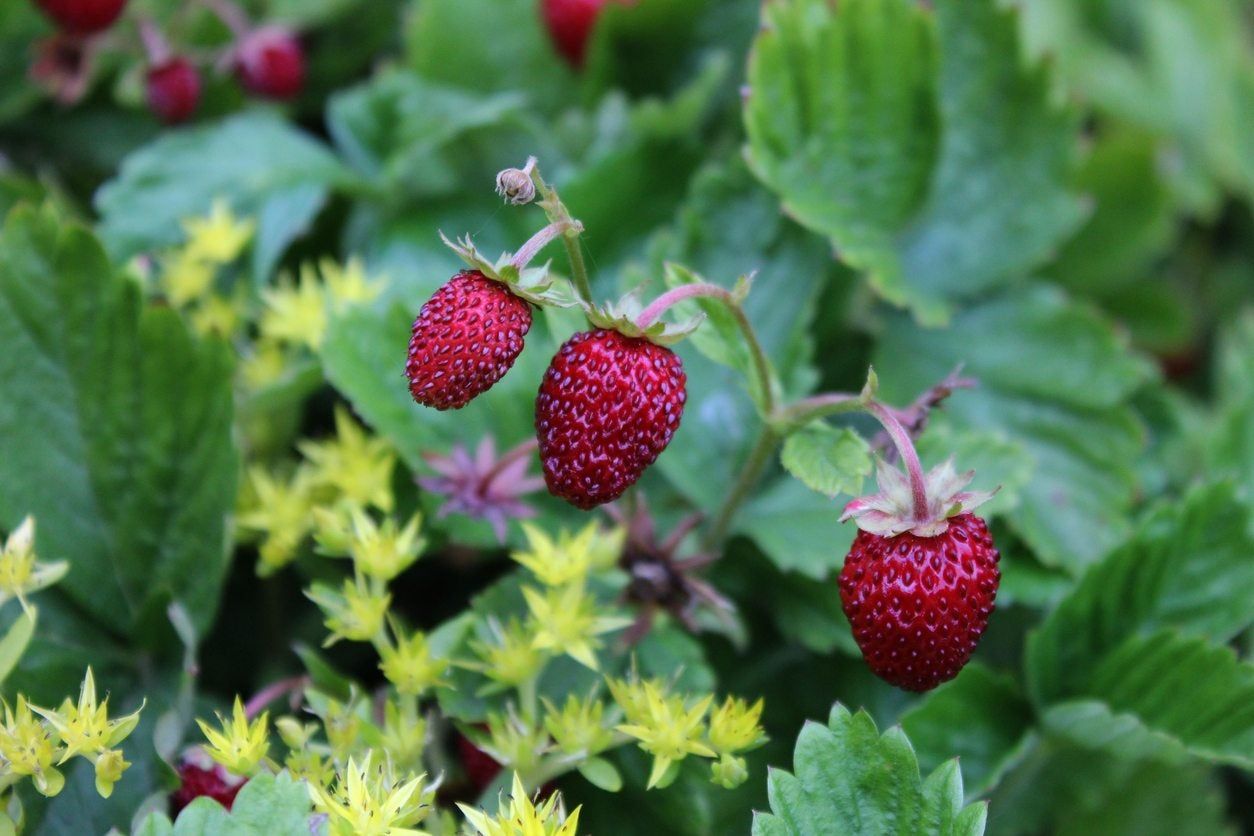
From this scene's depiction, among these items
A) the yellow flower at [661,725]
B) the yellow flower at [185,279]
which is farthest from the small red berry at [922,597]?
the yellow flower at [185,279]

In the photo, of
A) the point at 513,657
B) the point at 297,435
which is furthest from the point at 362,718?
the point at 297,435

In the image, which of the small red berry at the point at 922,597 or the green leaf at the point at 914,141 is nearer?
the small red berry at the point at 922,597

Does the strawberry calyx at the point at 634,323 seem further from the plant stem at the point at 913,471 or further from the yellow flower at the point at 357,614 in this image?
the yellow flower at the point at 357,614

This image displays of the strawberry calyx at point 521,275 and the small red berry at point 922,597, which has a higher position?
the strawberry calyx at point 521,275

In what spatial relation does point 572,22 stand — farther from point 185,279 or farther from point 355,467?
point 355,467

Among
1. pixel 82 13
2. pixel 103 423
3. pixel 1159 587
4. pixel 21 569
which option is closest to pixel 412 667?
pixel 21 569

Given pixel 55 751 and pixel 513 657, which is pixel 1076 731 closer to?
pixel 513 657
